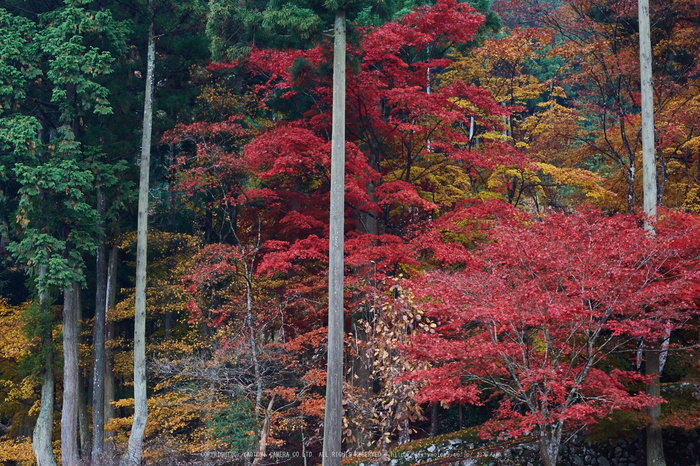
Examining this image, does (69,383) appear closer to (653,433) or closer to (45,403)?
(45,403)

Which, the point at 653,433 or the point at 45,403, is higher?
the point at 653,433

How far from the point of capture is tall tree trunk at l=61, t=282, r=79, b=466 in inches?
513

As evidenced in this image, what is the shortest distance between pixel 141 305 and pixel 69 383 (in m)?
2.94

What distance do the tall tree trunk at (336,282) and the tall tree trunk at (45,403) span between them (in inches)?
323

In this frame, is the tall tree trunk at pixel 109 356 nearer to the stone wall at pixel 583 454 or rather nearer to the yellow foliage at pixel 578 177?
the stone wall at pixel 583 454

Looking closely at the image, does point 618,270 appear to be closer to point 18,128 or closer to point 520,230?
point 520,230

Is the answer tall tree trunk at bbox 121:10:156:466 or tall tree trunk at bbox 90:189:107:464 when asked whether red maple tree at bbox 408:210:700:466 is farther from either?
tall tree trunk at bbox 90:189:107:464

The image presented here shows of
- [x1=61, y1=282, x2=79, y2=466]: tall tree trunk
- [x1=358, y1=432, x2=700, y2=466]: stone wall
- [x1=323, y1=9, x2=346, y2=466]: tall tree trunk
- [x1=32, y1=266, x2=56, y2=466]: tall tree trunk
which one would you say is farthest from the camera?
[x1=32, y1=266, x2=56, y2=466]: tall tree trunk

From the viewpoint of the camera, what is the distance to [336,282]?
8.76m

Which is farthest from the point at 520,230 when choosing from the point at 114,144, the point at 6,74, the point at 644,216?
the point at 6,74

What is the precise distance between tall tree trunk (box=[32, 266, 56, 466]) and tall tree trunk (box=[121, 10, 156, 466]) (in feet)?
8.56

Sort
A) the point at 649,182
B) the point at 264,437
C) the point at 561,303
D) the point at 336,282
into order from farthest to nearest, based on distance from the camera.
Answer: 1. the point at 264,437
2. the point at 649,182
3. the point at 336,282
4. the point at 561,303

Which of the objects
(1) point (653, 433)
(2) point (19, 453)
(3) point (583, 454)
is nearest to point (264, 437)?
(3) point (583, 454)

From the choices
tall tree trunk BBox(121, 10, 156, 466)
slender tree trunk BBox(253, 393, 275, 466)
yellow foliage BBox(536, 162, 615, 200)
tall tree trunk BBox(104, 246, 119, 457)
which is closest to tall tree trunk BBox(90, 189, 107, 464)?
tall tree trunk BBox(104, 246, 119, 457)
